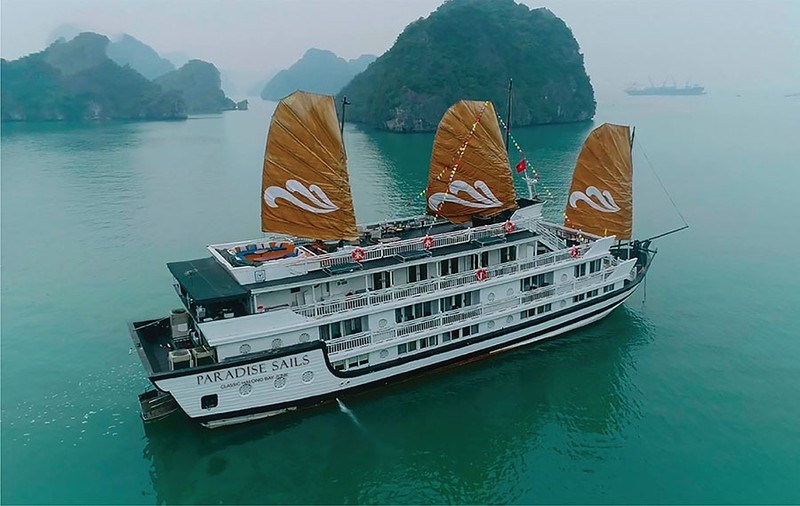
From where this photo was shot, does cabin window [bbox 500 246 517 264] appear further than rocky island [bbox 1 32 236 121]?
No

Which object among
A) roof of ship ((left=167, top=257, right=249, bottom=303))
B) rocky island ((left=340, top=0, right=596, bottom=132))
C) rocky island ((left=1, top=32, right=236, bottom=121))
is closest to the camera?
roof of ship ((left=167, top=257, right=249, bottom=303))

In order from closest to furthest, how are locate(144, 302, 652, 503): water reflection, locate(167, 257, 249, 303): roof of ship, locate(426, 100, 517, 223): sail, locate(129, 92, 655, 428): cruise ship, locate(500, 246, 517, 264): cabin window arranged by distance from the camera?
locate(144, 302, 652, 503): water reflection < locate(167, 257, 249, 303): roof of ship < locate(129, 92, 655, 428): cruise ship < locate(500, 246, 517, 264): cabin window < locate(426, 100, 517, 223): sail

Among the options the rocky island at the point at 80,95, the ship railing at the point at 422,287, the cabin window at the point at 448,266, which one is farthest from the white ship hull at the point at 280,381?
the rocky island at the point at 80,95

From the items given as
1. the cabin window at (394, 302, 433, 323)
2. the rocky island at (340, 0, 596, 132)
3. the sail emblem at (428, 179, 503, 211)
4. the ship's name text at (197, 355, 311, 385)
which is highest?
the rocky island at (340, 0, 596, 132)

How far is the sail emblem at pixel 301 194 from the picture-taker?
17.8 meters

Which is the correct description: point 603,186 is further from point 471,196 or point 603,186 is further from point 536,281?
point 471,196

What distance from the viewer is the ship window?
1569cm

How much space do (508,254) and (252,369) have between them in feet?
32.2

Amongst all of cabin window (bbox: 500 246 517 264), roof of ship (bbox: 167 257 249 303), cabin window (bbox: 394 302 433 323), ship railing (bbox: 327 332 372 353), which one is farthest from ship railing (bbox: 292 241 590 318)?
roof of ship (bbox: 167 257 249 303)

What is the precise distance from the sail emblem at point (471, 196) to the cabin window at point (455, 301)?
373 centimetres

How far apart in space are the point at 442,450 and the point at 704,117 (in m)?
138

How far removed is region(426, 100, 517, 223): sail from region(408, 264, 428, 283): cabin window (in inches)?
127

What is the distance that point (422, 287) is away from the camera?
18625 millimetres

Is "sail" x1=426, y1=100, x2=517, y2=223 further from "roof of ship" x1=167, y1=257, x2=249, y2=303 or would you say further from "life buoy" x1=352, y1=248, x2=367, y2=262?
"roof of ship" x1=167, y1=257, x2=249, y2=303
